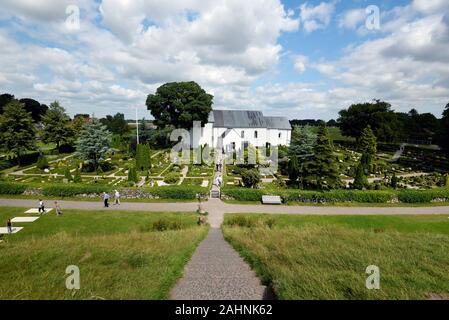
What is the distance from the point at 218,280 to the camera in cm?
828

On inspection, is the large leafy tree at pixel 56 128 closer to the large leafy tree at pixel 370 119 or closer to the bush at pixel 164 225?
the bush at pixel 164 225

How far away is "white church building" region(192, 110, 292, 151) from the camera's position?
5926 centimetres

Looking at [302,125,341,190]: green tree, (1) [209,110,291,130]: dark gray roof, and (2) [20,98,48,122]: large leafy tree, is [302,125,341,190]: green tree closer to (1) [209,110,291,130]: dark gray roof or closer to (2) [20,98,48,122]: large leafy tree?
(1) [209,110,291,130]: dark gray roof

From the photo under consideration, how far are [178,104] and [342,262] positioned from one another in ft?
143

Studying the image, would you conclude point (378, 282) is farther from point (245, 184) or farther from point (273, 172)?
point (273, 172)

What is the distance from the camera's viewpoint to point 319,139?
86.4 feet

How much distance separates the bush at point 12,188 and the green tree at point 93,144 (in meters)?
9.37

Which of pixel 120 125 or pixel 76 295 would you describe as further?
pixel 120 125

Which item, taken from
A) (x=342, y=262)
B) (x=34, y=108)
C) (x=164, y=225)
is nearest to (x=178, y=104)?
(x=164, y=225)

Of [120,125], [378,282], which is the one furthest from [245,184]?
[120,125]

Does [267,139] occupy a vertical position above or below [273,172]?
above

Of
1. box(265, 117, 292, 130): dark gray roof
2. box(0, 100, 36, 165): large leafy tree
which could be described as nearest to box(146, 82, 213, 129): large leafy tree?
box(265, 117, 292, 130): dark gray roof

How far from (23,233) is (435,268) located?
20740 millimetres

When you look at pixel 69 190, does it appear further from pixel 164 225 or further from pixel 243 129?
pixel 243 129
